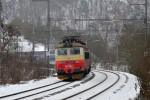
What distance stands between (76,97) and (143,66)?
150 inches

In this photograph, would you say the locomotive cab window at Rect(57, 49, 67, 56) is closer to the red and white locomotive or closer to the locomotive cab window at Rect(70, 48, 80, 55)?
the red and white locomotive

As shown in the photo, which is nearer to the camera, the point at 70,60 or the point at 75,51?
the point at 70,60

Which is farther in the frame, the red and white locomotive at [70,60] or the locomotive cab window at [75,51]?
the locomotive cab window at [75,51]

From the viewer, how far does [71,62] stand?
1748 centimetres

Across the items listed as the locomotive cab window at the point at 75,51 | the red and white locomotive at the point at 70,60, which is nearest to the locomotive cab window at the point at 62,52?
the red and white locomotive at the point at 70,60

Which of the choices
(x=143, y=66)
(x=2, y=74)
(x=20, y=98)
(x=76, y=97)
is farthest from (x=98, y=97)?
(x=2, y=74)

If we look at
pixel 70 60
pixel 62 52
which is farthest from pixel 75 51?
pixel 62 52

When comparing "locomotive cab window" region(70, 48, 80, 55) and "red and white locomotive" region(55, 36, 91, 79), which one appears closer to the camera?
"red and white locomotive" region(55, 36, 91, 79)

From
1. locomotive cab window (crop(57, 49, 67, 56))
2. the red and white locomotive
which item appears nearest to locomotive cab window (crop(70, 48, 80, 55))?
the red and white locomotive

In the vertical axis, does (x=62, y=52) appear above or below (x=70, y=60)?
above

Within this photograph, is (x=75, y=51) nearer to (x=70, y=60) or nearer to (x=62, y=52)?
(x=70, y=60)

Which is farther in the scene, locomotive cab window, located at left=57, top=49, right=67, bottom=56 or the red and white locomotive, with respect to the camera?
locomotive cab window, located at left=57, top=49, right=67, bottom=56

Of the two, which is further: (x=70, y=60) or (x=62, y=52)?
(x=62, y=52)

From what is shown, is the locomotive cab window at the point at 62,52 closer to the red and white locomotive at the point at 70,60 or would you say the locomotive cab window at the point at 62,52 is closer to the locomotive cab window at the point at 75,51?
the red and white locomotive at the point at 70,60
